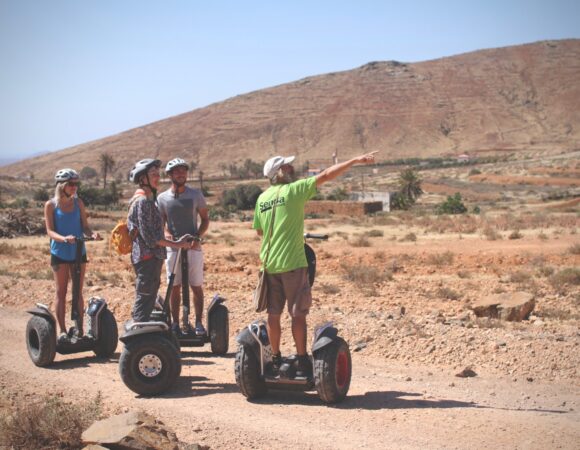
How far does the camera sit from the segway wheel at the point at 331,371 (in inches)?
239

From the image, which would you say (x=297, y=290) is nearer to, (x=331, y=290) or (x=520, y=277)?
(x=331, y=290)

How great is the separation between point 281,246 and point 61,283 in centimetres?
311

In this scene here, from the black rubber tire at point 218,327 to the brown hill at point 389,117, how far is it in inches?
4534

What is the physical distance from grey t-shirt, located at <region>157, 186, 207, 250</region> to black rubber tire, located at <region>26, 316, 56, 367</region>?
1.70m

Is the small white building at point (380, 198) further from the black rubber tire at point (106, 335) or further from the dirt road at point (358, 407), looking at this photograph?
the black rubber tire at point (106, 335)

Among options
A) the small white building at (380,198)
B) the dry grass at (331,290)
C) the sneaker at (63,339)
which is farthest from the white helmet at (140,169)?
the small white building at (380,198)

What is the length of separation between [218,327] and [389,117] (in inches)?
5473

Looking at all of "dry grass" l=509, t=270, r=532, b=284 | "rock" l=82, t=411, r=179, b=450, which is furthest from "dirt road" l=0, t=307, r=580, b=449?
"dry grass" l=509, t=270, r=532, b=284

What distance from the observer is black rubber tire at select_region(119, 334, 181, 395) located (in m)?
6.58

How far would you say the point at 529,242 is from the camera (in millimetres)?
23484

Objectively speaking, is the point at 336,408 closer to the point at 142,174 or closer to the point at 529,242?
the point at 142,174

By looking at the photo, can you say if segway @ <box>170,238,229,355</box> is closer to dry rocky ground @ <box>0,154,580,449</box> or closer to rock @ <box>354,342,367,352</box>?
dry rocky ground @ <box>0,154,580,449</box>

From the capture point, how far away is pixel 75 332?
807 cm

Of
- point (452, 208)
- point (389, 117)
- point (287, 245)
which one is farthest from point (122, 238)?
point (389, 117)
